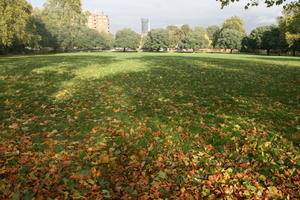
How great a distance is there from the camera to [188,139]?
5.40 metres

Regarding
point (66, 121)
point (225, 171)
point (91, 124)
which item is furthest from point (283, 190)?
point (66, 121)

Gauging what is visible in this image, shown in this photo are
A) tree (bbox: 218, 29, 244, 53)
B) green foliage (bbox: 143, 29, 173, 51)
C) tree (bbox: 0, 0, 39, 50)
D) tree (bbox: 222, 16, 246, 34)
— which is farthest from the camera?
tree (bbox: 222, 16, 246, 34)

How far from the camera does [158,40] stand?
311 ft

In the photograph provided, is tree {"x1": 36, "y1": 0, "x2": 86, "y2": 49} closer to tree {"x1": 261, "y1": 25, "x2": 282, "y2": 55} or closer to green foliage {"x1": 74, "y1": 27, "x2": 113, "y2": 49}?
green foliage {"x1": 74, "y1": 27, "x2": 113, "y2": 49}

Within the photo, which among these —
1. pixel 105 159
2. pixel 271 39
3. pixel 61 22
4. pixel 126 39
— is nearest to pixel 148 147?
pixel 105 159

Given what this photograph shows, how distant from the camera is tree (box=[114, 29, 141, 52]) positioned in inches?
3904

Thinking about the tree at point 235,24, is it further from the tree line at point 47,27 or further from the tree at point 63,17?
the tree at point 63,17

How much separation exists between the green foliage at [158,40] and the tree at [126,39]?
7629 mm

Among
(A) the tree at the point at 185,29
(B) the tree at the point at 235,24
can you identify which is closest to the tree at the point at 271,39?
(B) the tree at the point at 235,24

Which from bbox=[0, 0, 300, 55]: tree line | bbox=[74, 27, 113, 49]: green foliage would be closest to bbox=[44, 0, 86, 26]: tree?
bbox=[0, 0, 300, 55]: tree line

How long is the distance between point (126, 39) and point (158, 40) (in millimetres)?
16669

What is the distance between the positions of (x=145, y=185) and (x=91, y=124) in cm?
323

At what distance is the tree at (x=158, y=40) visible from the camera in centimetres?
9506

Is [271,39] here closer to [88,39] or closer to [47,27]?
[88,39]
